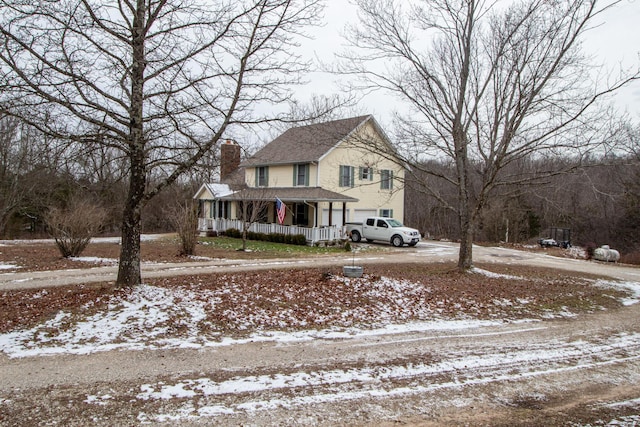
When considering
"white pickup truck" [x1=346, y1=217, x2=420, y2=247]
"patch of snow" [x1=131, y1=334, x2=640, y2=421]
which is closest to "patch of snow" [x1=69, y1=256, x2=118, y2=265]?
"patch of snow" [x1=131, y1=334, x2=640, y2=421]

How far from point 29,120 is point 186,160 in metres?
2.60

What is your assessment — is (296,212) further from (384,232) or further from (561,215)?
(561,215)

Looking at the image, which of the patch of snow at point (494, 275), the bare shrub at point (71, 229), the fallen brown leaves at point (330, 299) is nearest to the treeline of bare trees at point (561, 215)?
the patch of snow at point (494, 275)

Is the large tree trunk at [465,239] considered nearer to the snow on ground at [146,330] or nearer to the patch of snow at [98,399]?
the snow on ground at [146,330]

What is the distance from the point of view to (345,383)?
4.72m

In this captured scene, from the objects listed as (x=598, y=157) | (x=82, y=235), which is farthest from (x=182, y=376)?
(x=598, y=157)

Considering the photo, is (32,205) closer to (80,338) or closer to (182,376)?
(80,338)

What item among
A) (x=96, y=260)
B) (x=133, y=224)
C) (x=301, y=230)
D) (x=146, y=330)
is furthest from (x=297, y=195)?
(x=146, y=330)

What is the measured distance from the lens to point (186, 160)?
8102mm

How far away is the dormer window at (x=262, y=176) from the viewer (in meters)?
28.1

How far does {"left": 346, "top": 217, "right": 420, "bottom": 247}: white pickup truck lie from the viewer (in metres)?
22.6

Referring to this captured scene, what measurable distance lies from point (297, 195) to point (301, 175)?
2.19 meters

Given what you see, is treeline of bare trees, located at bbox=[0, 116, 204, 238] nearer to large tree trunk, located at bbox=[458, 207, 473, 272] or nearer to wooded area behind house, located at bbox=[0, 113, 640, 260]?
wooded area behind house, located at bbox=[0, 113, 640, 260]

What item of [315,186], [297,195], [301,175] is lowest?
[297,195]
